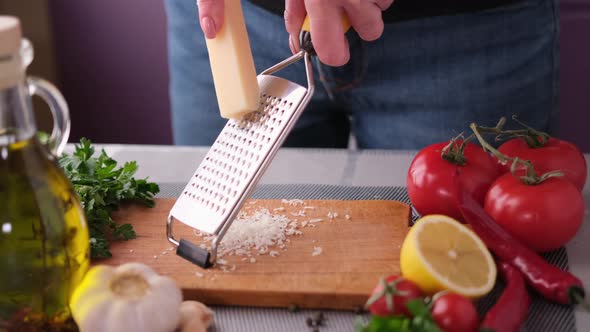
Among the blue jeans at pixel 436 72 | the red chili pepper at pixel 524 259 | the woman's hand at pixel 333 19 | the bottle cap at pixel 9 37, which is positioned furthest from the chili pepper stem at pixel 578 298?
the bottle cap at pixel 9 37

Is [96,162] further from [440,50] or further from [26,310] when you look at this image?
[440,50]

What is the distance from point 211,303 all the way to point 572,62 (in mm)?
1511

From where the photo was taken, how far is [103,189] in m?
1.03

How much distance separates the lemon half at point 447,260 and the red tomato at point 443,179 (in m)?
0.13

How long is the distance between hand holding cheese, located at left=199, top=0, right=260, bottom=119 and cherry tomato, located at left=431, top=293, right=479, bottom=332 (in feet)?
1.23

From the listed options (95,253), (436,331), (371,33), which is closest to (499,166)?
(371,33)

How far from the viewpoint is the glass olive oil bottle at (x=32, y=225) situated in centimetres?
73

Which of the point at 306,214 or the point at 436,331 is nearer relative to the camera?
the point at 436,331

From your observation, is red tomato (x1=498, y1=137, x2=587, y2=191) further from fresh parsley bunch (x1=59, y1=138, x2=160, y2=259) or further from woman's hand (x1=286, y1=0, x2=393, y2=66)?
fresh parsley bunch (x1=59, y1=138, x2=160, y2=259)

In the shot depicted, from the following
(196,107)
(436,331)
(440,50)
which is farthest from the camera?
(196,107)

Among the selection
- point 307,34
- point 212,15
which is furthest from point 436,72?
point 212,15

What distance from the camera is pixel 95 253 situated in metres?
0.93

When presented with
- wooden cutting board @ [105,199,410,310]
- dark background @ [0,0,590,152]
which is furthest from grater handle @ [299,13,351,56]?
dark background @ [0,0,590,152]

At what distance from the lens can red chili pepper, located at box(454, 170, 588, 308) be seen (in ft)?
2.73
